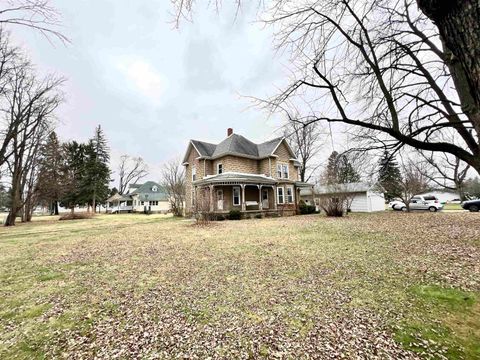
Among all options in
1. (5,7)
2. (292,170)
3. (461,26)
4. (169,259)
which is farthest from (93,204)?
(461,26)

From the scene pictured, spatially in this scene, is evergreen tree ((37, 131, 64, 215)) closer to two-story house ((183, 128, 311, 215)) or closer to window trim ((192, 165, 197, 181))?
two-story house ((183, 128, 311, 215))

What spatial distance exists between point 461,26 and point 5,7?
5.74 meters

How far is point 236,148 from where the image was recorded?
2325 centimetres

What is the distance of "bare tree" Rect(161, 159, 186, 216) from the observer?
2668 cm

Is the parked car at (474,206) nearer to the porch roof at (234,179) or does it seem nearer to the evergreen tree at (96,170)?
the porch roof at (234,179)

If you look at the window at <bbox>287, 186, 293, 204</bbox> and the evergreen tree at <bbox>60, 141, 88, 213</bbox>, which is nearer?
the window at <bbox>287, 186, 293, 204</bbox>

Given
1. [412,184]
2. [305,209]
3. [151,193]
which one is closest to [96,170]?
[151,193]

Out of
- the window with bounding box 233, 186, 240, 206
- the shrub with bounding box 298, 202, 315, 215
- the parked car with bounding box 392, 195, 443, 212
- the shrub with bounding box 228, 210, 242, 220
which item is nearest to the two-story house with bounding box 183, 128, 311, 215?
the window with bounding box 233, 186, 240, 206

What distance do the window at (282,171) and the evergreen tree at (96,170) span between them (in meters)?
36.1

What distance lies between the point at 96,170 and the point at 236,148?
3434 centimetres

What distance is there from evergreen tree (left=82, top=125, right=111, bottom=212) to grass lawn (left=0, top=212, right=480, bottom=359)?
4044 cm

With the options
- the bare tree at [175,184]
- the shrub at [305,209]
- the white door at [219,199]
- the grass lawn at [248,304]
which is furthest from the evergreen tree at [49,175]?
the shrub at [305,209]

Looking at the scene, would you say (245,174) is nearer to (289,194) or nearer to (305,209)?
(289,194)

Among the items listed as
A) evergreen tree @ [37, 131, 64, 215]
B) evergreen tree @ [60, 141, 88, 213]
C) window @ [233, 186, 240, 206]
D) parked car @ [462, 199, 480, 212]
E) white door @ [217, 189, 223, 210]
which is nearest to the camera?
white door @ [217, 189, 223, 210]
